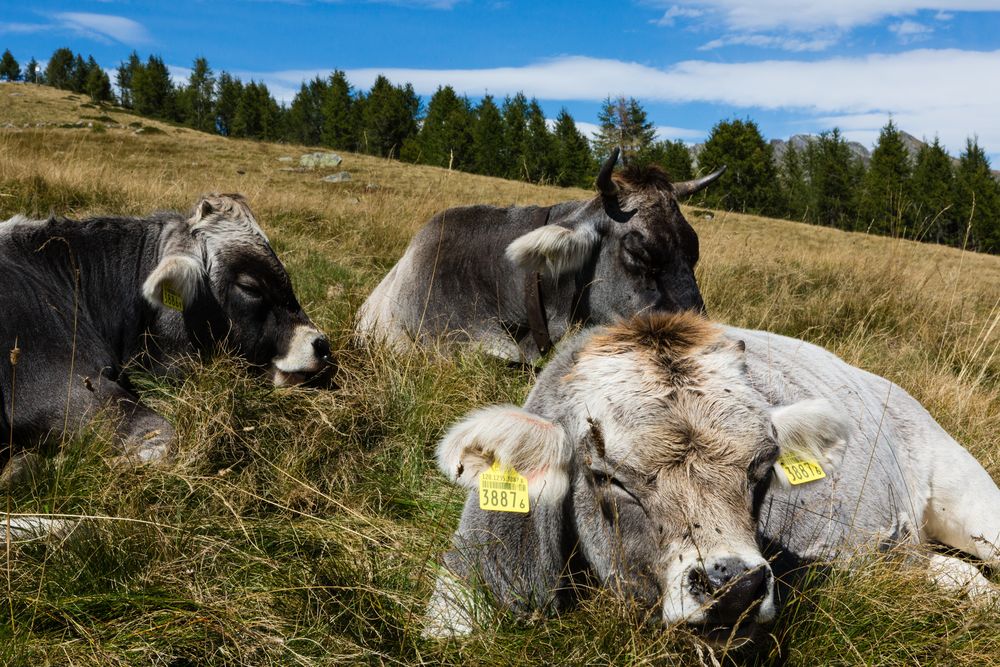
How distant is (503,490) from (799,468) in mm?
1152

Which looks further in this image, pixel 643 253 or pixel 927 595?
pixel 643 253

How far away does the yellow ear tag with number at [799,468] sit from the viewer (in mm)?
2805

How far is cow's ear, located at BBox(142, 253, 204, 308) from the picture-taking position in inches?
196

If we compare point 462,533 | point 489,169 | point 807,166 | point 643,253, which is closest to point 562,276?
point 643,253

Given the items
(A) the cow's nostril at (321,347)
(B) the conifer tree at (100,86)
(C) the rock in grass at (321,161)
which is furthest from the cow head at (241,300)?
(B) the conifer tree at (100,86)

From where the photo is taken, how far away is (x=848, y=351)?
7.00m

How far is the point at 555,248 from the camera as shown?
604 centimetres

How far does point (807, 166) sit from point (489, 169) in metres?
46.9

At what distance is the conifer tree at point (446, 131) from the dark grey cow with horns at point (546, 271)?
117 ft

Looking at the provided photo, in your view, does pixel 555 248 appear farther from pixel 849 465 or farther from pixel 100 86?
pixel 100 86

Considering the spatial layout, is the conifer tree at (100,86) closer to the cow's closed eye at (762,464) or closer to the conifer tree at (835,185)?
the conifer tree at (835,185)

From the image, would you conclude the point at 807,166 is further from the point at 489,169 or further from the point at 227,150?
the point at 227,150

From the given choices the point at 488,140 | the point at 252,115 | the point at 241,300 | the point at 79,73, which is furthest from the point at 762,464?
the point at 79,73

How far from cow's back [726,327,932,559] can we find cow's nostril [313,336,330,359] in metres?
2.85
